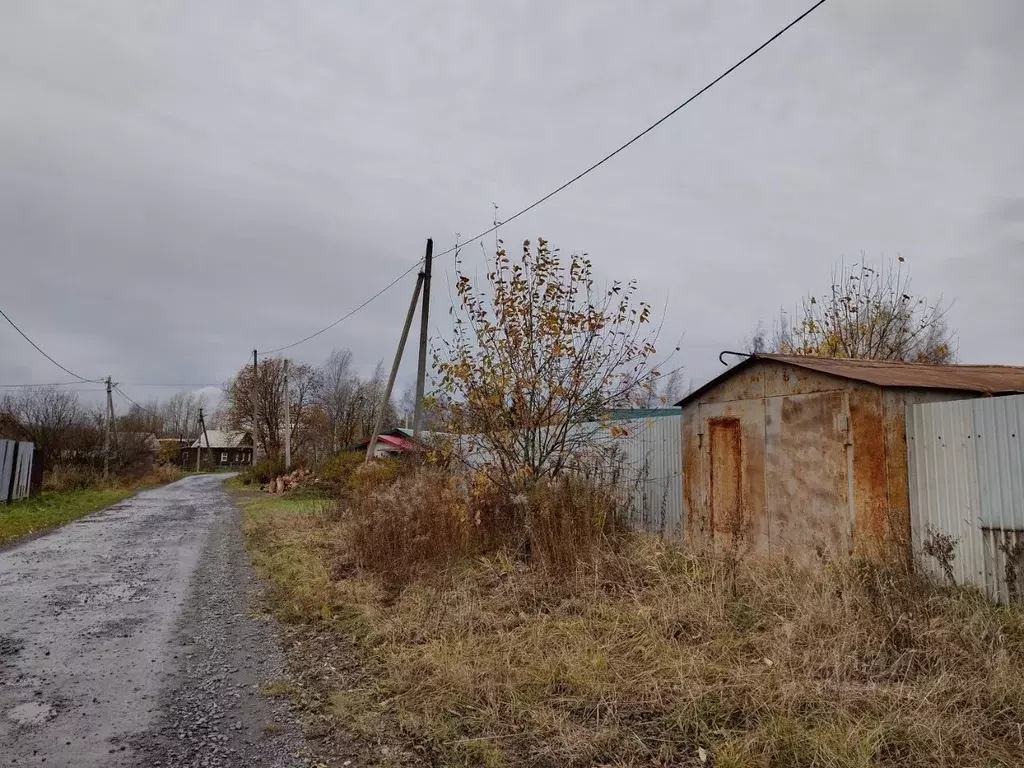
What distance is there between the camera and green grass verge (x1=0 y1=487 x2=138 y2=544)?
12708mm

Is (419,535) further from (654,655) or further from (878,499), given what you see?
(878,499)

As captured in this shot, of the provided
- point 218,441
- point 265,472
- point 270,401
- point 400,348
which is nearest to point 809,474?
point 400,348

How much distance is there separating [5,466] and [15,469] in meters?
0.78

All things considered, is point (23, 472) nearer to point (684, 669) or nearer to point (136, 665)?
point (136, 665)

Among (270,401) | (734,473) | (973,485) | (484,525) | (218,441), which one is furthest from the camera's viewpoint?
(218,441)

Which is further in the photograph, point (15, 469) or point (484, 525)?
point (15, 469)

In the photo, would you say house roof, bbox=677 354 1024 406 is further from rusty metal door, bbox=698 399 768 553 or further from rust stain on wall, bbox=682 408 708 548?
rusty metal door, bbox=698 399 768 553

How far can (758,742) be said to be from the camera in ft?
10.4

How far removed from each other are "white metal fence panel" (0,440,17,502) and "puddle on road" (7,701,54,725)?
52.0ft

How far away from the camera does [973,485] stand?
4934mm

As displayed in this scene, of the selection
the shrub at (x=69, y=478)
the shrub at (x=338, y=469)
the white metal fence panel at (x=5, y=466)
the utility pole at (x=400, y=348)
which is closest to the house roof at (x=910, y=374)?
the utility pole at (x=400, y=348)

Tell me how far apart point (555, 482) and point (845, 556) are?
11.0 ft

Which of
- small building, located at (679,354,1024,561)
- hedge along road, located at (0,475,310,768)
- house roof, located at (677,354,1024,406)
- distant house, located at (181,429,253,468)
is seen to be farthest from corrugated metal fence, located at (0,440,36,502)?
distant house, located at (181,429,253,468)

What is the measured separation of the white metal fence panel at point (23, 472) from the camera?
17.4m
